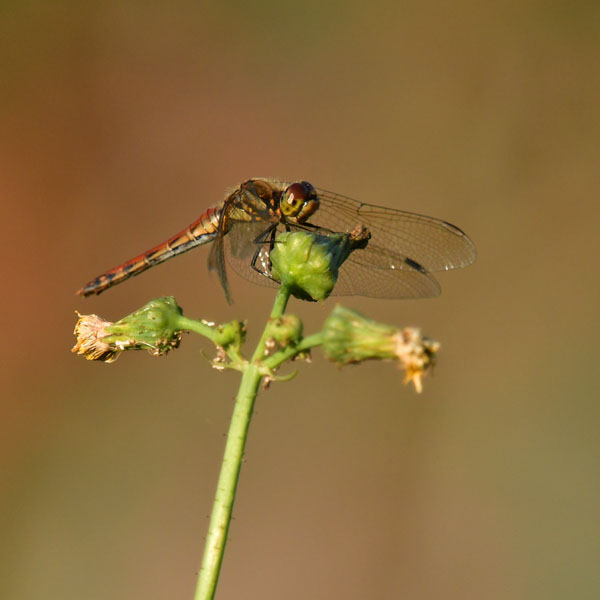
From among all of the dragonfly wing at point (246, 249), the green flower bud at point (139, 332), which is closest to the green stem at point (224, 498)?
the green flower bud at point (139, 332)

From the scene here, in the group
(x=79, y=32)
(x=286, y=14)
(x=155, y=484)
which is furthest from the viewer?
(x=286, y=14)

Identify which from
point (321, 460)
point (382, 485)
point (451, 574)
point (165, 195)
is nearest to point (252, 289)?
point (165, 195)

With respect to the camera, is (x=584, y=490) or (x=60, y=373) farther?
(x=60, y=373)

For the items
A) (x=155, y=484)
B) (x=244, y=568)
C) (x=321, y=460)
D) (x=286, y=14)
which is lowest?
(x=244, y=568)

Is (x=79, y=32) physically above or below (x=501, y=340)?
above

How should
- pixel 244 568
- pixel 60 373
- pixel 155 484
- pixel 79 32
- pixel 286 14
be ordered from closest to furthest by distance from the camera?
1. pixel 244 568
2. pixel 155 484
3. pixel 60 373
4. pixel 79 32
5. pixel 286 14

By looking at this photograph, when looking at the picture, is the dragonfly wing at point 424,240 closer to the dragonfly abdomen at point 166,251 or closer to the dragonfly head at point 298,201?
the dragonfly head at point 298,201

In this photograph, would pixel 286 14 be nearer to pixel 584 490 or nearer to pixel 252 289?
pixel 252 289
